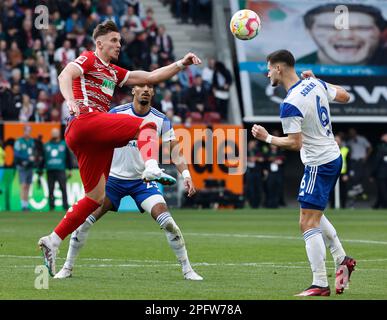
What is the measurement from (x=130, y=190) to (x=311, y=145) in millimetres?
3126

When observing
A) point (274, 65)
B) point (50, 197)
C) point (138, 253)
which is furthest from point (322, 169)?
point (50, 197)

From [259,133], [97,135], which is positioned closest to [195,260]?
[97,135]

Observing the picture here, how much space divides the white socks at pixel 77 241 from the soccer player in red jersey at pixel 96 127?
101 centimetres

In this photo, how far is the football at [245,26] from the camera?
44.5ft

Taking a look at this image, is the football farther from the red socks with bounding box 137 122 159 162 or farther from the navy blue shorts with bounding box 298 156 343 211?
the navy blue shorts with bounding box 298 156 343 211

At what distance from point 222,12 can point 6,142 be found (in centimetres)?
1056

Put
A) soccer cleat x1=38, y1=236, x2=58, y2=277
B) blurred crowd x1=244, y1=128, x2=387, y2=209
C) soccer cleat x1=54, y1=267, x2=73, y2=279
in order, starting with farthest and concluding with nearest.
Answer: blurred crowd x1=244, y1=128, x2=387, y2=209 → soccer cleat x1=54, y1=267, x2=73, y2=279 → soccer cleat x1=38, y1=236, x2=58, y2=277

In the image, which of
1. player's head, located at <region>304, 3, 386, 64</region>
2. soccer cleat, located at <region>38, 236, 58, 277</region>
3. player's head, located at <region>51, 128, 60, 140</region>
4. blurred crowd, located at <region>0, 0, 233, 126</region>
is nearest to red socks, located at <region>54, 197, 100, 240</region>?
soccer cleat, located at <region>38, 236, 58, 277</region>

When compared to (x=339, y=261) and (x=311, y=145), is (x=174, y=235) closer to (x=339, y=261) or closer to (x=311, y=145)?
(x=339, y=261)

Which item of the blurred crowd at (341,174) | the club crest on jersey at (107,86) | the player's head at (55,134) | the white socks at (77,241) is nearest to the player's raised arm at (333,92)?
the club crest on jersey at (107,86)

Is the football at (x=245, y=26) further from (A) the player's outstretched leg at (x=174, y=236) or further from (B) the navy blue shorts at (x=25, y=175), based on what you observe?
(B) the navy blue shorts at (x=25, y=175)

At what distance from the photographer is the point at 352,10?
3659cm

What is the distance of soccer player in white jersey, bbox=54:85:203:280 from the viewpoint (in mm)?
13023

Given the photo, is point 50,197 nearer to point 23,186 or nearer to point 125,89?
point 23,186
